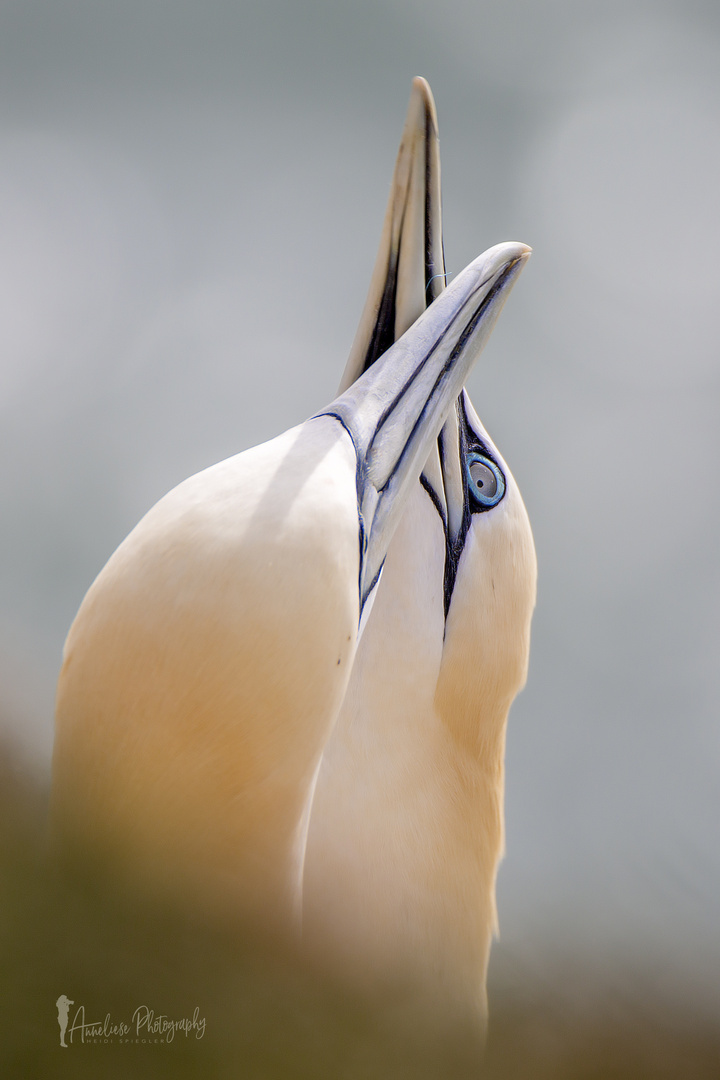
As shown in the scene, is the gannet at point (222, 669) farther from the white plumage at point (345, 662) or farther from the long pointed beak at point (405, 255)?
the long pointed beak at point (405, 255)

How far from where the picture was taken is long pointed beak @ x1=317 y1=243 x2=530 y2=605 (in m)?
0.79

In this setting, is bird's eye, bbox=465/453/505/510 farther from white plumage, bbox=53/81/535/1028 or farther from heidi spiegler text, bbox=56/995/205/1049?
heidi spiegler text, bbox=56/995/205/1049

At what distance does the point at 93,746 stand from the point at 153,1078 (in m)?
0.43

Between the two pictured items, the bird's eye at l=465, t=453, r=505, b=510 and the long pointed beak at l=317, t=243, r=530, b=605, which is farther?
the bird's eye at l=465, t=453, r=505, b=510

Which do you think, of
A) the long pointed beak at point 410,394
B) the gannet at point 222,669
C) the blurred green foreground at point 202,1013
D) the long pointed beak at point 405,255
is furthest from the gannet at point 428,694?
the blurred green foreground at point 202,1013

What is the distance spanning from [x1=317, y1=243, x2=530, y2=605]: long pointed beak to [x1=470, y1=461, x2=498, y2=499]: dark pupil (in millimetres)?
286

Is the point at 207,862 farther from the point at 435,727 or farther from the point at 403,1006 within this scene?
the point at 435,727

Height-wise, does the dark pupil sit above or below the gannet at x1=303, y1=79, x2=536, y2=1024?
above

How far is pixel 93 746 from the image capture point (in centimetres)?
62

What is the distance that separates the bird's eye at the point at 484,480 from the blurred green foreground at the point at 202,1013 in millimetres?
894

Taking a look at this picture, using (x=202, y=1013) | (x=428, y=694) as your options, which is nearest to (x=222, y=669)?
(x=202, y=1013)

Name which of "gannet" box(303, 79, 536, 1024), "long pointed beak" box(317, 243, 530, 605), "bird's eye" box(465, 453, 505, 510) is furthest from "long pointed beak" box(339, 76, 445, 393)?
"bird's eye" box(465, 453, 505, 510)

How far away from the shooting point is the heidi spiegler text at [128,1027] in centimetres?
21

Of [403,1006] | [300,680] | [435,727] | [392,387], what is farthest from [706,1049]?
[435,727]
